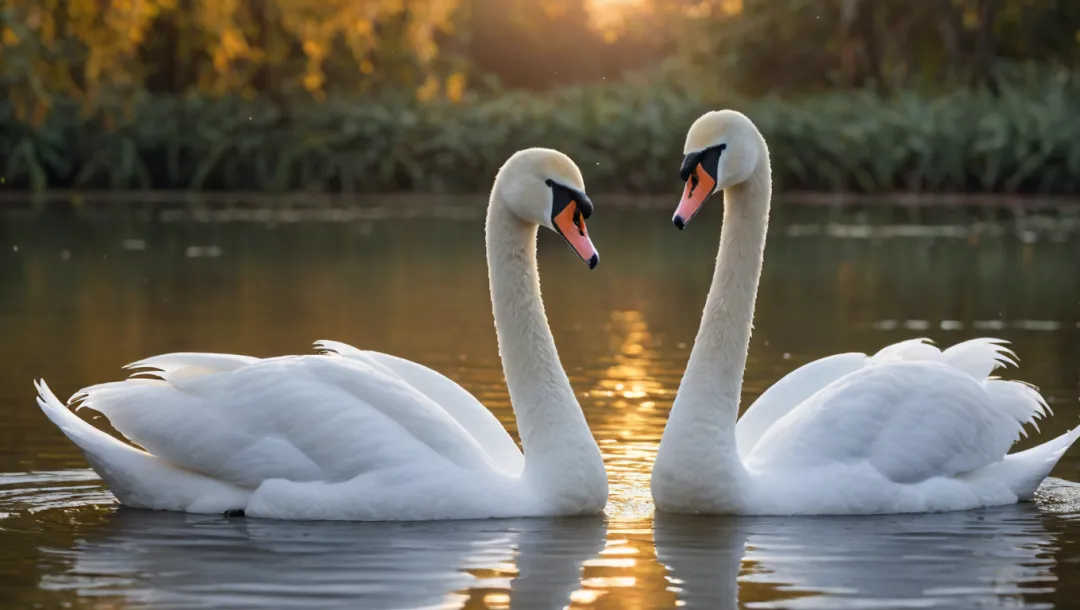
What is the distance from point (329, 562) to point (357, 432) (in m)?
0.91

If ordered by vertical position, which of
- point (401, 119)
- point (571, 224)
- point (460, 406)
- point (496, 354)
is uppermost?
point (401, 119)

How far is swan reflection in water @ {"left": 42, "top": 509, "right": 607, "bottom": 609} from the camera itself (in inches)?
265

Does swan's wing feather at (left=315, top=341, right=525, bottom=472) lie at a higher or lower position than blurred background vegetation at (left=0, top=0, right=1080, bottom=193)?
lower

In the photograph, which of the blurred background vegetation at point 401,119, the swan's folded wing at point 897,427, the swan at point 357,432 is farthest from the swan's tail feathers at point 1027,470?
the blurred background vegetation at point 401,119

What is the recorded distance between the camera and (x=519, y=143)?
36.6 metres

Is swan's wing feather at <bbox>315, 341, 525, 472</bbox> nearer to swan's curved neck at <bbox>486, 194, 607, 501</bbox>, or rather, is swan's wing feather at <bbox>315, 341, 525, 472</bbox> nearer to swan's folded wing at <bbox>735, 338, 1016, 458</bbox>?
swan's curved neck at <bbox>486, 194, 607, 501</bbox>

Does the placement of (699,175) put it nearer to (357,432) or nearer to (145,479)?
(357,432)

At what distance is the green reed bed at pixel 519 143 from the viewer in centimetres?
3403

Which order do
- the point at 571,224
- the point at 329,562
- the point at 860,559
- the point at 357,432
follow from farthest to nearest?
the point at 571,224 < the point at 357,432 < the point at 860,559 < the point at 329,562

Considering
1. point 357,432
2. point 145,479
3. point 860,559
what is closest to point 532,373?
point 357,432

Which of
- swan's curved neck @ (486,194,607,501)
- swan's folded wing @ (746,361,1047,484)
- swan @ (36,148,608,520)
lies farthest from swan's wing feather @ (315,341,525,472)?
swan's folded wing @ (746,361,1047,484)

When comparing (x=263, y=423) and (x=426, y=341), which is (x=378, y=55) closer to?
(x=426, y=341)

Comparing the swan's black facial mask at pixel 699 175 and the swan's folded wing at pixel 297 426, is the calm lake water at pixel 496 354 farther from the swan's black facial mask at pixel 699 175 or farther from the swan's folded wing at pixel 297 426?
the swan's black facial mask at pixel 699 175

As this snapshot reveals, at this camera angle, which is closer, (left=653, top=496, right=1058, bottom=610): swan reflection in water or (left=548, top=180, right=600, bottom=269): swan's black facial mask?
(left=653, top=496, right=1058, bottom=610): swan reflection in water
